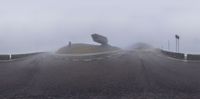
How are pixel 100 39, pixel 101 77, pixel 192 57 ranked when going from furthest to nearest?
pixel 192 57 < pixel 100 39 < pixel 101 77

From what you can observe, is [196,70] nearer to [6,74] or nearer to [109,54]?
[109,54]

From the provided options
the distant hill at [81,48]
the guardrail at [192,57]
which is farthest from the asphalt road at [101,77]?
the guardrail at [192,57]

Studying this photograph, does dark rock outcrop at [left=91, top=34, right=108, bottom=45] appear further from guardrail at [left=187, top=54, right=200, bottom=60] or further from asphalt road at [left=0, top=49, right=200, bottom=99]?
guardrail at [left=187, top=54, right=200, bottom=60]

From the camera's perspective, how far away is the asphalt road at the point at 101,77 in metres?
19.7

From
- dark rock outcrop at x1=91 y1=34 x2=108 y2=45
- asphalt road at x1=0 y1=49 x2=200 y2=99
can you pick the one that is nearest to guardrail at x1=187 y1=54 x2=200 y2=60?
asphalt road at x1=0 y1=49 x2=200 y2=99

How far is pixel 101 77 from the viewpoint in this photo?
22.2 meters

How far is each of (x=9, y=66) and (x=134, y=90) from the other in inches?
361

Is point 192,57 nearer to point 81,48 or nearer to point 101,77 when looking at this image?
point 101,77

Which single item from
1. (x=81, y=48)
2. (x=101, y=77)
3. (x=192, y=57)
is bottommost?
(x=101, y=77)

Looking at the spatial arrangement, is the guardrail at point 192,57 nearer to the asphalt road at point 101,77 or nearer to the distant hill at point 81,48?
the asphalt road at point 101,77

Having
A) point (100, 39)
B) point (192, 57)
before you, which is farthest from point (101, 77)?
point (192, 57)

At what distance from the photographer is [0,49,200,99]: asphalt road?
64.7ft

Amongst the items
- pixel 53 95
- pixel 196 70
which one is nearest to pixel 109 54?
pixel 196 70

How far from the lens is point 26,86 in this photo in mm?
21156
